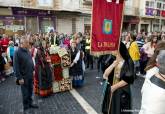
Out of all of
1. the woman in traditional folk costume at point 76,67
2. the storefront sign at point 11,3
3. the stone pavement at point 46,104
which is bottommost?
the stone pavement at point 46,104

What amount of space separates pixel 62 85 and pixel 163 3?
3124 centimetres

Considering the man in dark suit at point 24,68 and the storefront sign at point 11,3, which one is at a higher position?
the storefront sign at point 11,3

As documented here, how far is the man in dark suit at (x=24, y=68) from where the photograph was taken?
19.3 feet

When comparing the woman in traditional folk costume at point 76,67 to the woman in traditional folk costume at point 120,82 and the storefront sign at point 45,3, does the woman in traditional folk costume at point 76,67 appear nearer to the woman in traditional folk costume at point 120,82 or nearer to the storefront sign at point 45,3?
the woman in traditional folk costume at point 120,82

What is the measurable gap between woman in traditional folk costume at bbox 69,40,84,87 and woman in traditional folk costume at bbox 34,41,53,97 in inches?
43.5

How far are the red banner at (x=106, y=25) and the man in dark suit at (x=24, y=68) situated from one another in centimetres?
276

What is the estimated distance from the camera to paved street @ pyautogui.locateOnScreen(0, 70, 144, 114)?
249 inches

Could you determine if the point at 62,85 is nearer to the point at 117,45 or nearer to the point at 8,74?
the point at 8,74

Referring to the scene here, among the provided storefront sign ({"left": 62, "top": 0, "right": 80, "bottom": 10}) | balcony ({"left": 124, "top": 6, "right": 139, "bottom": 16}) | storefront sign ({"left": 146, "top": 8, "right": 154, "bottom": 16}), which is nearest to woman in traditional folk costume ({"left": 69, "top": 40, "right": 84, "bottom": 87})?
storefront sign ({"left": 62, "top": 0, "right": 80, "bottom": 10})

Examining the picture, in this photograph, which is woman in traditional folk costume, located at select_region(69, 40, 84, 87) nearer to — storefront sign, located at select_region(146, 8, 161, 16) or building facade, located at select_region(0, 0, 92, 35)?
building facade, located at select_region(0, 0, 92, 35)

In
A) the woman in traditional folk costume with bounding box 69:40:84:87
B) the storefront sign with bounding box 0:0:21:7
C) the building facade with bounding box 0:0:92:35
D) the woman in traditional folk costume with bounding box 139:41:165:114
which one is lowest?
the woman in traditional folk costume with bounding box 69:40:84:87

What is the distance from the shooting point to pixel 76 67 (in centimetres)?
841

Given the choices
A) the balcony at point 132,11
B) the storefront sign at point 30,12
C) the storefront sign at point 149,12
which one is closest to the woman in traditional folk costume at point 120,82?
the storefront sign at point 30,12

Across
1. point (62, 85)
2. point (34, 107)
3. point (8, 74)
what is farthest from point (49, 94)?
point (8, 74)
